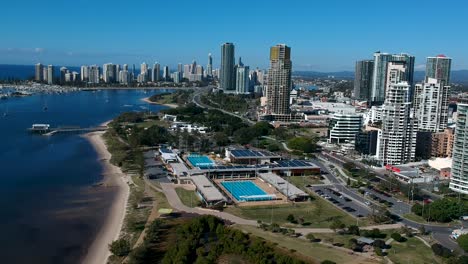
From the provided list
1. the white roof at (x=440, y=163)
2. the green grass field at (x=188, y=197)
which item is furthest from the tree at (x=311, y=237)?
the white roof at (x=440, y=163)

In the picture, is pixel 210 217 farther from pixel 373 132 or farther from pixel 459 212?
pixel 373 132

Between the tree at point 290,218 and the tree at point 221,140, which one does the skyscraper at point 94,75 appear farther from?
the tree at point 290,218

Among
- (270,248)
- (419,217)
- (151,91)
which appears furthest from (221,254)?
(151,91)

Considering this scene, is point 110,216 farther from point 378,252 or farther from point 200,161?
point 378,252

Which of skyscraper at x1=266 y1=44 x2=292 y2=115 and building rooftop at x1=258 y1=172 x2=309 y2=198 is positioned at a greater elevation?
skyscraper at x1=266 y1=44 x2=292 y2=115

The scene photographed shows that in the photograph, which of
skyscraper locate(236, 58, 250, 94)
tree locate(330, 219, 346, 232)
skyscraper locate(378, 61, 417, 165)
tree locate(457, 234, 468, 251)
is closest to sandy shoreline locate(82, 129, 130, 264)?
tree locate(330, 219, 346, 232)

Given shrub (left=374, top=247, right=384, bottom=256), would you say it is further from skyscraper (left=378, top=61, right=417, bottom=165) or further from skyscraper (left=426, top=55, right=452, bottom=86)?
skyscraper (left=426, top=55, right=452, bottom=86)
